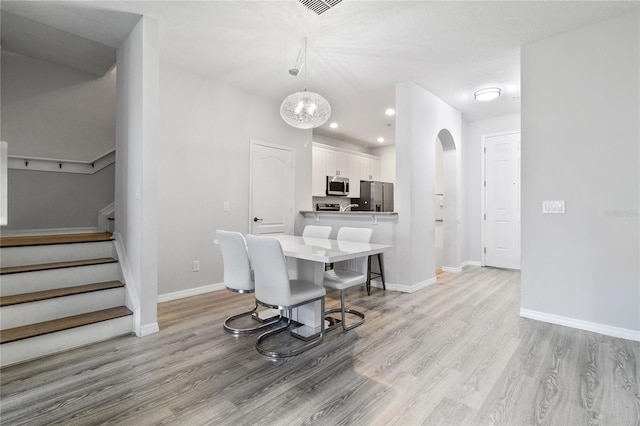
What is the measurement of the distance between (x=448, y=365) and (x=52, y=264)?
343 cm

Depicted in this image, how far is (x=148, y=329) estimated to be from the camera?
2.64 m

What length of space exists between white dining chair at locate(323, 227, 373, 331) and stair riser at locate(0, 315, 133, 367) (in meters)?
1.79

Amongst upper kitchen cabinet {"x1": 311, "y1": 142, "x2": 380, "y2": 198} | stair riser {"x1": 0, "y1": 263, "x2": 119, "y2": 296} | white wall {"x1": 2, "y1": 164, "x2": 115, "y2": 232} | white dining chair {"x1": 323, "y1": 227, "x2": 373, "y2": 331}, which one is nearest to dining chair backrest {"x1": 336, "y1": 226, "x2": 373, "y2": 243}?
white dining chair {"x1": 323, "y1": 227, "x2": 373, "y2": 331}

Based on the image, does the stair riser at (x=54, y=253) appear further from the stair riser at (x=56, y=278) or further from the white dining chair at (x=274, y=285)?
the white dining chair at (x=274, y=285)

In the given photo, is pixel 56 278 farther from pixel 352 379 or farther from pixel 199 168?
pixel 352 379

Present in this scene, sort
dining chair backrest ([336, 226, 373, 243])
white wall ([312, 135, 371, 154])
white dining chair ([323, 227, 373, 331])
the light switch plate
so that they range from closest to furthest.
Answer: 1. white dining chair ([323, 227, 373, 331])
2. the light switch plate
3. dining chair backrest ([336, 226, 373, 243])
4. white wall ([312, 135, 371, 154])

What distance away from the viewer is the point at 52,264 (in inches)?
109

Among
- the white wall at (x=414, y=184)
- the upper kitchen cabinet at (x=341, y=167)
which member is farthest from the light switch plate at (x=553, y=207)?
the upper kitchen cabinet at (x=341, y=167)

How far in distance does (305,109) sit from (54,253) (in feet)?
8.94

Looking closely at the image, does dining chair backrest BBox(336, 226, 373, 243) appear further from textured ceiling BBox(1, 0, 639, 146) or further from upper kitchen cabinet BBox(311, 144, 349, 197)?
upper kitchen cabinet BBox(311, 144, 349, 197)

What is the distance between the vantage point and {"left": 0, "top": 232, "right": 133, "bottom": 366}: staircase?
2250 mm

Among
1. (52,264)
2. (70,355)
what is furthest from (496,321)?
(52,264)

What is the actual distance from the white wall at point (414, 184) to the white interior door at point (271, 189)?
1.76 meters

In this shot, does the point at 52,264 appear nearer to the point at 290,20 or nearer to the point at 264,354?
the point at 264,354
